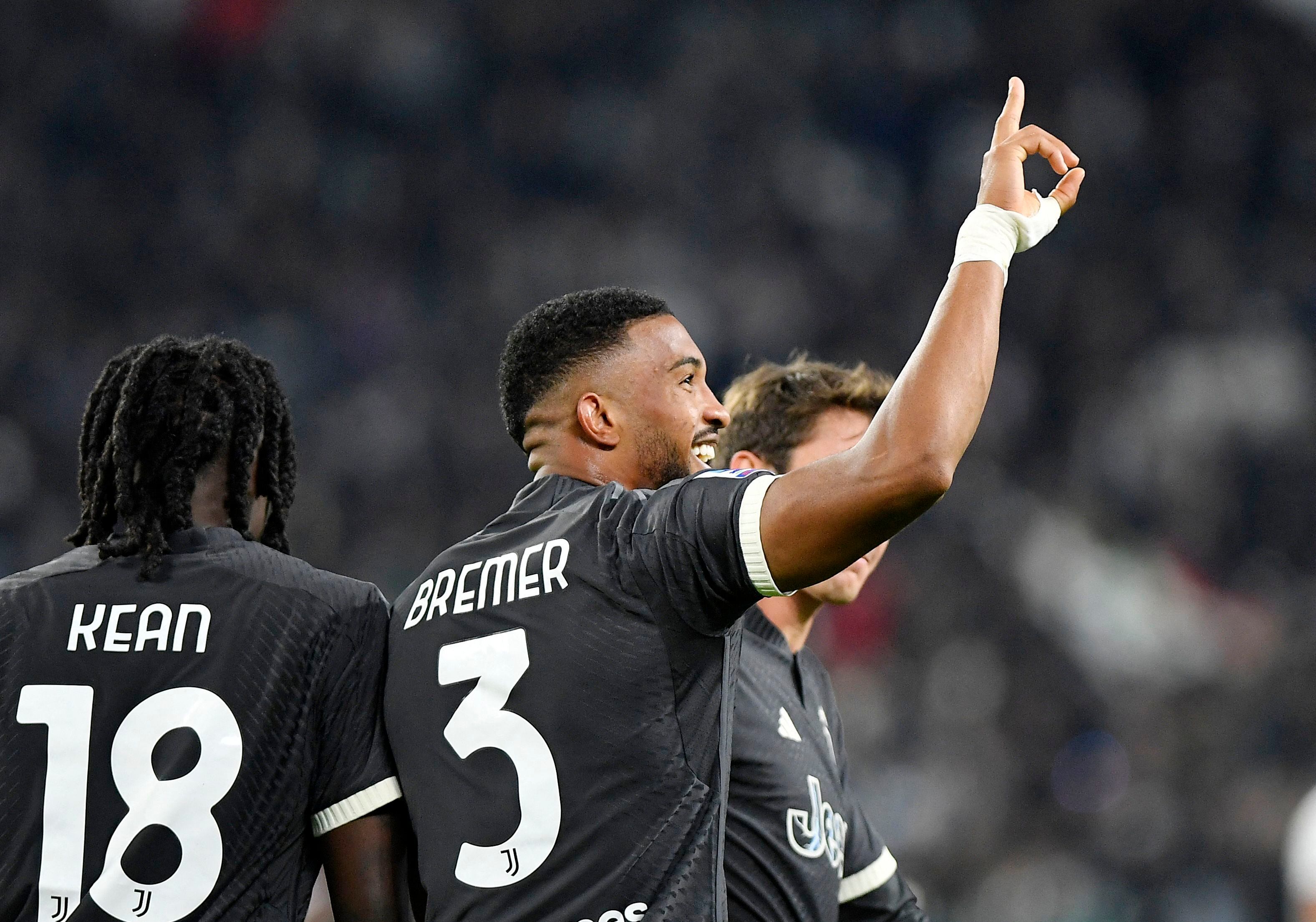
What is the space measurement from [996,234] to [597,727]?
1021 millimetres

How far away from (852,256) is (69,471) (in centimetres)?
611

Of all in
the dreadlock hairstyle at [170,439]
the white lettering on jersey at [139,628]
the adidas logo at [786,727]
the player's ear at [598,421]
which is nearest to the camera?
the white lettering on jersey at [139,628]

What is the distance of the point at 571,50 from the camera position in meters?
13.0

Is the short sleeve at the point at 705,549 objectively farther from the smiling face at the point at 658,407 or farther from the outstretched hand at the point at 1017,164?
the outstretched hand at the point at 1017,164

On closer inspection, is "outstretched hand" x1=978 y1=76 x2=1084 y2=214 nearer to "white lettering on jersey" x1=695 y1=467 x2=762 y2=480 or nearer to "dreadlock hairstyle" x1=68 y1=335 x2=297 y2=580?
"white lettering on jersey" x1=695 y1=467 x2=762 y2=480

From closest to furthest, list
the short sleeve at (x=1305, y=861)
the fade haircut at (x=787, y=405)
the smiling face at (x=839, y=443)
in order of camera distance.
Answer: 1. the short sleeve at (x=1305, y=861)
2. the smiling face at (x=839, y=443)
3. the fade haircut at (x=787, y=405)

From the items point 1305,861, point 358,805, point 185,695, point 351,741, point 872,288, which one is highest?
point 872,288

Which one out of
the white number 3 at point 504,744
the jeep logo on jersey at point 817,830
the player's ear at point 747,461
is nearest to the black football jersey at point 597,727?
the white number 3 at point 504,744

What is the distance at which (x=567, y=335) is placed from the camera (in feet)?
9.06

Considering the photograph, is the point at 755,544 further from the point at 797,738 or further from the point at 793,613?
the point at 793,613

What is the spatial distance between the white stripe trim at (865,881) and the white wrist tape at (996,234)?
1.74 meters

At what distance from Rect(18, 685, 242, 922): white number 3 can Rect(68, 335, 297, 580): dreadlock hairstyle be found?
0.83 ft

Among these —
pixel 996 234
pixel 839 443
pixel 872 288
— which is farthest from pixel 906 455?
pixel 872 288

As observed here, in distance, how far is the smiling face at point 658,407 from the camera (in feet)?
8.84
